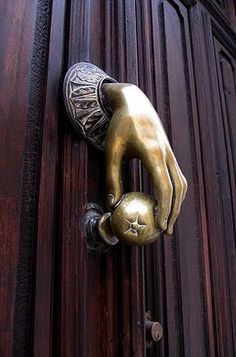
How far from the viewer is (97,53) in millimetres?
487

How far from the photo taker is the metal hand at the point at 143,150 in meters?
0.38

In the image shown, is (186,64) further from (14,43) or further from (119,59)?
(14,43)

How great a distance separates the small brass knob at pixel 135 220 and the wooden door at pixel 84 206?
0.04 m

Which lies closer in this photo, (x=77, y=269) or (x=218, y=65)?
(x=77, y=269)

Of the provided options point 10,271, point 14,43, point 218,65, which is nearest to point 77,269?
point 10,271

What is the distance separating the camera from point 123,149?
403mm

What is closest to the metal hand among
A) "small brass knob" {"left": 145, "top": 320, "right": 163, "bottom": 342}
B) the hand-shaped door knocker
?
the hand-shaped door knocker

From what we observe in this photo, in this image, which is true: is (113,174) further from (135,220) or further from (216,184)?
(216,184)

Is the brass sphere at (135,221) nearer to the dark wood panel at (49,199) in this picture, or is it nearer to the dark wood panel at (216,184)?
the dark wood panel at (49,199)

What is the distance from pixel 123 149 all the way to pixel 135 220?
2.6 inches

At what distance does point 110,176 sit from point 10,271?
12cm

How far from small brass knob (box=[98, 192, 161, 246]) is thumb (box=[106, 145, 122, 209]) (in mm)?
16

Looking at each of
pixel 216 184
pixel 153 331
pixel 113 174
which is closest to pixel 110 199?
pixel 113 174

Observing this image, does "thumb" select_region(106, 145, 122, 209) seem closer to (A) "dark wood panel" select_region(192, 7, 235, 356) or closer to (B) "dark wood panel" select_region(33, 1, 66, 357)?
(B) "dark wood panel" select_region(33, 1, 66, 357)
